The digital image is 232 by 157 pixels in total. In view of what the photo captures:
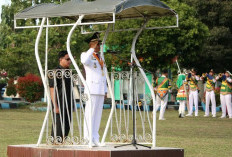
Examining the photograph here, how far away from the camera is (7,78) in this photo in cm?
4631

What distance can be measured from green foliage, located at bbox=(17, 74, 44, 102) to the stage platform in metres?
23.4

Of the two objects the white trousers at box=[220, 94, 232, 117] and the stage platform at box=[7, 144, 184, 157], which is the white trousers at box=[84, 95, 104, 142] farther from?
the white trousers at box=[220, 94, 232, 117]

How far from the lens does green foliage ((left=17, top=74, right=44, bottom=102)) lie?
35.1 metres

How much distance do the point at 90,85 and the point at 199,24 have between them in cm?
2884

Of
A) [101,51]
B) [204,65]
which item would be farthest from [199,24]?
[101,51]

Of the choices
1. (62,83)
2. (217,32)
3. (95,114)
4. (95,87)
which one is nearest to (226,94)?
(217,32)

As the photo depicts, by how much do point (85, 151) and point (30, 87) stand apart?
24870 millimetres

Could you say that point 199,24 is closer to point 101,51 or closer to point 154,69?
point 154,69

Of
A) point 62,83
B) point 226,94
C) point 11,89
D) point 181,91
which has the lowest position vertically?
point 11,89

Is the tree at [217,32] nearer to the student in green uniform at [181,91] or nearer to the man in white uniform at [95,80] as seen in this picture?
the student in green uniform at [181,91]

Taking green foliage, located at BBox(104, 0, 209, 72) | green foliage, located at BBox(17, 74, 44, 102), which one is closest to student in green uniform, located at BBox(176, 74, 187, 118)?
green foliage, located at BBox(104, 0, 209, 72)

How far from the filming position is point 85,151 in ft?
34.7

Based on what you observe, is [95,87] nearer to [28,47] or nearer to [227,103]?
[227,103]

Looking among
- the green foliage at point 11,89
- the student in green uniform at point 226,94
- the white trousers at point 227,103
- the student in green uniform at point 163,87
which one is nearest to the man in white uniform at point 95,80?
the student in green uniform at point 163,87
